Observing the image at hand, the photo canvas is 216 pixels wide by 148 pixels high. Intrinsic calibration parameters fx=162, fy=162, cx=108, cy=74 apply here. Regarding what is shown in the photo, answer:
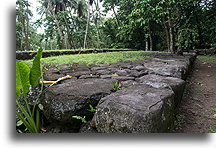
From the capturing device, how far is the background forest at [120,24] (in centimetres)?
341

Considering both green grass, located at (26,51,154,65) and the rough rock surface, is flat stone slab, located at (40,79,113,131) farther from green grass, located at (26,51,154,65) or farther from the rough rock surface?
green grass, located at (26,51,154,65)

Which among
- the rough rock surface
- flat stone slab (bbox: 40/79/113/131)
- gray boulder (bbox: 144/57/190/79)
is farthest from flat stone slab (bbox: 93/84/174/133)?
gray boulder (bbox: 144/57/190/79)

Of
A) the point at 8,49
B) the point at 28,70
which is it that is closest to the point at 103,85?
the point at 28,70

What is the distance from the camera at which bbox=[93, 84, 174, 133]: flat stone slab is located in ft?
2.84

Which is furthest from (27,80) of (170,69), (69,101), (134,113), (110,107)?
(170,69)

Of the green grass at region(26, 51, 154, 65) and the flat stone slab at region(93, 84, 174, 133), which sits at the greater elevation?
the green grass at region(26, 51, 154, 65)

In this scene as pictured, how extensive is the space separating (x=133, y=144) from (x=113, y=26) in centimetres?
884

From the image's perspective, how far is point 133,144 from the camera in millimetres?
1046

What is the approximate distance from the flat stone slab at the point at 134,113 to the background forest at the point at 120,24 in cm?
155

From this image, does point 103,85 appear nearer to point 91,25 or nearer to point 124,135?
point 124,135

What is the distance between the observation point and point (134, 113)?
0.89 meters

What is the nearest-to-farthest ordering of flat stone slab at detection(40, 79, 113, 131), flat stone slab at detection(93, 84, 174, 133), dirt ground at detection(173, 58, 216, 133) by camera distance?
flat stone slab at detection(93, 84, 174, 133), flat stone slab at detection(40, 79, 113, 131), dirt ground at detection(173, 58, 216, 133)

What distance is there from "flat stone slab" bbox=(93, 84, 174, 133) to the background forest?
5.08 feet

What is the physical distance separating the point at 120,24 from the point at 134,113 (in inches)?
247
